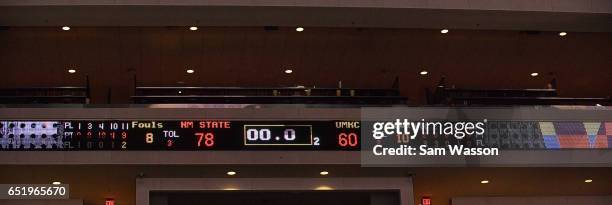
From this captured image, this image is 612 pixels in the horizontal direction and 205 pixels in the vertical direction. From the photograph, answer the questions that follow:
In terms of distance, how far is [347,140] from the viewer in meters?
15.7

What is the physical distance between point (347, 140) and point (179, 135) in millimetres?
2803

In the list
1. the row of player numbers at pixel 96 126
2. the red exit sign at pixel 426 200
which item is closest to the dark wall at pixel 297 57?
the row of player numbers at pixel 96 126

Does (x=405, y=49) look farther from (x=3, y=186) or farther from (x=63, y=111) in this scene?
(x=3, y=186)

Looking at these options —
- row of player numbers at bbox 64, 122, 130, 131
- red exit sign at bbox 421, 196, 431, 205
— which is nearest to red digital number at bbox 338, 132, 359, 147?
red exit sign at bbox 421, 196, 431, 205

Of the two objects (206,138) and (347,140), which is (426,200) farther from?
(206,138)

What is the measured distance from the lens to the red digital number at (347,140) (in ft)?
51.4

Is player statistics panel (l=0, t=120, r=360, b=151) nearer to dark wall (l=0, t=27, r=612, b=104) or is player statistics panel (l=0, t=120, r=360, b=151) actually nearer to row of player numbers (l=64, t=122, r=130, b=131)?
row of player numbers (l=64, t=122, r=130, b=131)

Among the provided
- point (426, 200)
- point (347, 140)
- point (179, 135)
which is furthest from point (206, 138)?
point (426, 200)

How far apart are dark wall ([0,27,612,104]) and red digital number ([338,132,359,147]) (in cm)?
216

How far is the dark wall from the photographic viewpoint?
16984 mm

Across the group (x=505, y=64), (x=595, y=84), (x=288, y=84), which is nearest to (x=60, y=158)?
(x=288, y=84)

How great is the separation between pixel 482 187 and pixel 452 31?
9.94 feet

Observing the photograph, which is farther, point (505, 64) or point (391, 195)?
point (505, 64)

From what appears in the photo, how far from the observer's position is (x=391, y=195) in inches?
658
